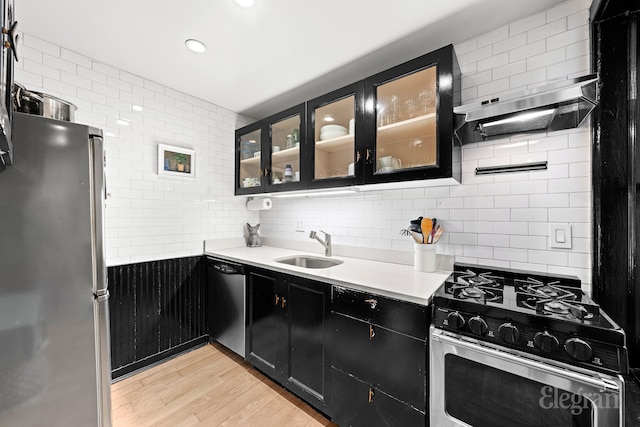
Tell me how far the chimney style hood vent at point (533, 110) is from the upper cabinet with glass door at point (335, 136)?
70cm

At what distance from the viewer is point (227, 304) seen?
2.32 m

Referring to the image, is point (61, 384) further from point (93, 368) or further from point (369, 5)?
point (369, 5)

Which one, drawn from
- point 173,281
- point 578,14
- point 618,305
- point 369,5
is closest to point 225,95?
point 369,5

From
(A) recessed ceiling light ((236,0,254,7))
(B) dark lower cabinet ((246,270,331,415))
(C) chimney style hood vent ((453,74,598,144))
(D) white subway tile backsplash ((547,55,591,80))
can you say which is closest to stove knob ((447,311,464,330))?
(B) dark lower cabinet ((246,270,331,415))

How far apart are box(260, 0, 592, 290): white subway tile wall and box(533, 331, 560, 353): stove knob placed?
26.1 inches

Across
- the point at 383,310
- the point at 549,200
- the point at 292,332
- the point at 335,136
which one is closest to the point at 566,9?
the point at 549,200

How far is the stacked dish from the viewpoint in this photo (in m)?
2.01

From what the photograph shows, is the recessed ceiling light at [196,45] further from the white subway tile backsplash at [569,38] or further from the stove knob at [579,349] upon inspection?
the stove knob at [579,349]

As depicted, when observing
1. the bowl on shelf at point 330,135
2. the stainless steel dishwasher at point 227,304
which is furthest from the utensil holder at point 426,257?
the stainless steel dishwasher at point 227,304

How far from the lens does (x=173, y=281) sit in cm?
238

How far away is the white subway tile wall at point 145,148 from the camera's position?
1.84 meters

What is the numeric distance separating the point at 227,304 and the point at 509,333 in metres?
2.09

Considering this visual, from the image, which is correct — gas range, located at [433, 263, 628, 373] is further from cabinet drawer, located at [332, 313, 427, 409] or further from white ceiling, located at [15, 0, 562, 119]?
white ceiling, located at [15, 0, 562, 119]

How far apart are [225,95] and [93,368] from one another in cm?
229
